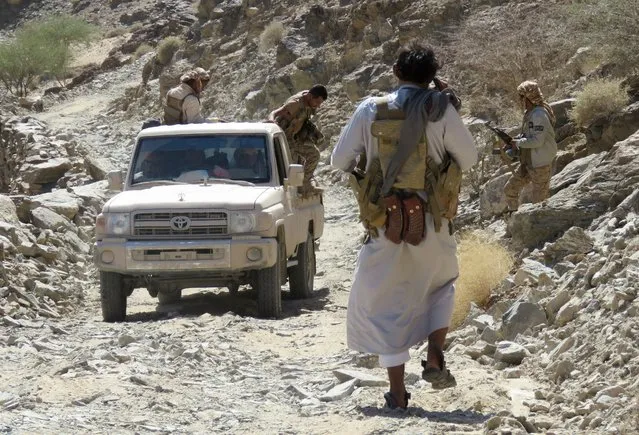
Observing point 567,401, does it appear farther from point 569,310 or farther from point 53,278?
point 53,278

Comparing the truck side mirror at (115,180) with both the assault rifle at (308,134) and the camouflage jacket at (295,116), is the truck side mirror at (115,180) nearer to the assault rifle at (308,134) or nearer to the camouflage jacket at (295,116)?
the camouflage jacket at (295,116)

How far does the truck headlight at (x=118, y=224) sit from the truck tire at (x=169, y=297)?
4.99 feet

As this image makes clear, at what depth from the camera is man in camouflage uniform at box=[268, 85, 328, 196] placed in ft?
44.4

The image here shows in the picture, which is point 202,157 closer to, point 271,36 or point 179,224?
point 179,224

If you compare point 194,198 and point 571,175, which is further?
point 571,175

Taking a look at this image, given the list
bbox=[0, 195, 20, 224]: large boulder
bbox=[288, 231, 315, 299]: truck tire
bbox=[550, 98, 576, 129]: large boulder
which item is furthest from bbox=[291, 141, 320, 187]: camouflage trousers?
bbox=[550, 98, 576, 129]: large boulder

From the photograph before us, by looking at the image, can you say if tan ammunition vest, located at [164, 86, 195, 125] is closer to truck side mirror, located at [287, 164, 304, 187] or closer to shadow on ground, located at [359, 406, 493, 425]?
truck side mirror, located at [287, 164, 304, 187]

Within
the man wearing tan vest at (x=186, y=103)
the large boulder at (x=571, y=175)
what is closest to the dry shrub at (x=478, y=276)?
the large boulder at (x=571, y=175)

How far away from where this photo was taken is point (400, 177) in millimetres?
6543

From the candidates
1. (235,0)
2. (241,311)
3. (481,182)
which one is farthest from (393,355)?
(235,0)

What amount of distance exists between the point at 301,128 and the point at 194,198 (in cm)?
304

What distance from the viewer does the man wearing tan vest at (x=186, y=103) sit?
13.3 meters

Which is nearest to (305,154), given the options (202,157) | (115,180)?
(202,157)

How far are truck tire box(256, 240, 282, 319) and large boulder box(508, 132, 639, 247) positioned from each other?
6.82 ft
